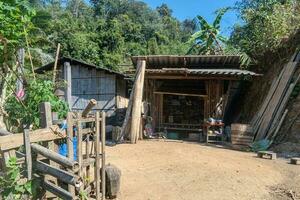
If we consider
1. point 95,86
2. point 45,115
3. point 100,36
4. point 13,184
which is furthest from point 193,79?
point 100,36

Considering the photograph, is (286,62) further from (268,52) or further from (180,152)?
(180,152)

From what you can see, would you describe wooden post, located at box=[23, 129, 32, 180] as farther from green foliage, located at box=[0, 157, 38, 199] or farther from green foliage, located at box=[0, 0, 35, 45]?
green foliage, located at box=[0, 0, 35, 45]

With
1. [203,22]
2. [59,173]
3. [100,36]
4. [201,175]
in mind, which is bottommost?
[201,175]

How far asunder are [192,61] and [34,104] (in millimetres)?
10259

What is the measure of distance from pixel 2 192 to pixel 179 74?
1019cm

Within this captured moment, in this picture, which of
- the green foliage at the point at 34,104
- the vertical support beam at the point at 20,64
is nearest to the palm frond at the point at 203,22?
the vertical support beam at the point at 20,64

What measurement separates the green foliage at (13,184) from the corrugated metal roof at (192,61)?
1045cm

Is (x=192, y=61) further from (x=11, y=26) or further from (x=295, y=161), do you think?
(x=11, y=26)

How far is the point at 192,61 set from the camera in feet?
49.2

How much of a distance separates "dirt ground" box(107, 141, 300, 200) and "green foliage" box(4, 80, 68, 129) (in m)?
1.97

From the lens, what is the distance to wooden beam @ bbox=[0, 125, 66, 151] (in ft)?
14.2

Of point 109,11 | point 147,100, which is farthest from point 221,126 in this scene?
point 109,11

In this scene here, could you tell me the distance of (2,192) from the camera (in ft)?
14.4

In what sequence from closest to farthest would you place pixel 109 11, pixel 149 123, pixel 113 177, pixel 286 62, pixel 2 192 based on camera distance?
pixel 2 192 < pixel 113 177 < pixel 286 62 < pixel 149 123 < pixel 109 11
